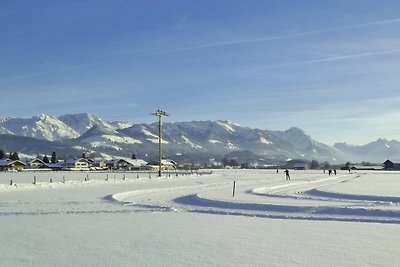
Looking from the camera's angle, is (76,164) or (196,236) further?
(76,164)

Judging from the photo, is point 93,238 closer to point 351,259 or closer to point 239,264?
point 239,264

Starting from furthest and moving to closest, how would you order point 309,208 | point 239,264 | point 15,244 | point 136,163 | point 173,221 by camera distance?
point 136,163 < point 309,208 < point 173,221 < point 15,244 < point 239,264

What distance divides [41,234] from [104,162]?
188 meters

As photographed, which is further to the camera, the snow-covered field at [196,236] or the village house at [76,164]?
the village house at [76,164]

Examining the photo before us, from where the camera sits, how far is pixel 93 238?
1305 centimetres

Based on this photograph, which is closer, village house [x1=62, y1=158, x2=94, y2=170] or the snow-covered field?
the snow-covered field

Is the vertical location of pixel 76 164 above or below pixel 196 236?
above

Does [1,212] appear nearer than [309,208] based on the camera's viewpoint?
Yes

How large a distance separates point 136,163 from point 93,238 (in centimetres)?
18628

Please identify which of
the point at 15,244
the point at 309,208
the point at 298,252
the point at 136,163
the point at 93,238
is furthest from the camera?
the point at 136,163

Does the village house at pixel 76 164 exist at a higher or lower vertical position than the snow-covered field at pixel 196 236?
higher

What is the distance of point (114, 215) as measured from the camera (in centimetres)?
1938

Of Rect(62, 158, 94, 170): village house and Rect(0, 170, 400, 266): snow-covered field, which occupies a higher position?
Rect(62, 158, 94, 170): village house

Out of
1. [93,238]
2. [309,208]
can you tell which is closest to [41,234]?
[93,238]
